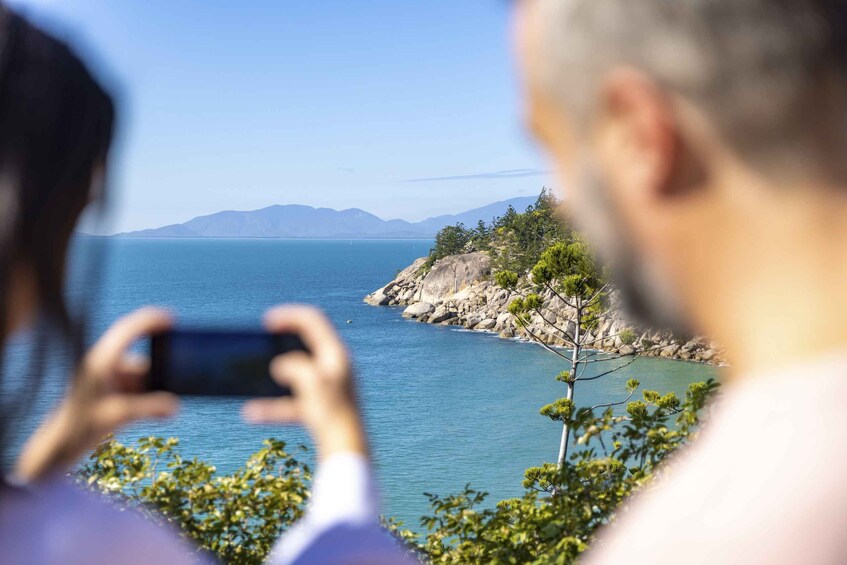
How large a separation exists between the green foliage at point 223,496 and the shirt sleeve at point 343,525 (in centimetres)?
315

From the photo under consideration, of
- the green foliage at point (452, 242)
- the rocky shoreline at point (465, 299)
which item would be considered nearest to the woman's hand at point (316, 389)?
the rocky shoreline at point (465, 299)

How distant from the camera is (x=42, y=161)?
0.62 meters

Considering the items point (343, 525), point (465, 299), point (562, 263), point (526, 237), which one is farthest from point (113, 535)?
point (465, 299)

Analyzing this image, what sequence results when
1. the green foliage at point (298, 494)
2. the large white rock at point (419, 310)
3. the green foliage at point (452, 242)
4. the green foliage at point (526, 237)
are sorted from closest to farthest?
the green foliage at point (298, 494) → the green foliage at point (526, 237) → the large white rock at point (419, 310) → the green foliage at point (452, 242)

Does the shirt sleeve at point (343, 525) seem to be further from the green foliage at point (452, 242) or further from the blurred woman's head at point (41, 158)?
the green foliage at point (452, 242)

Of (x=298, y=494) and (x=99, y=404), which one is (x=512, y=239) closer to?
(x=298, y=494)

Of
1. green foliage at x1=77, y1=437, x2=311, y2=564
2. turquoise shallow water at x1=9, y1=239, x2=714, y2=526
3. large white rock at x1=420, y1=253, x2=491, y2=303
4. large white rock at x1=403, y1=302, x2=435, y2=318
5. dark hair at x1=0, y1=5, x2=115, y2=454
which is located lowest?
turquoise shallow water at x1=9, y1=239, x2=714, y2=526

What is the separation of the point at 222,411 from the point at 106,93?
2693 centimetres

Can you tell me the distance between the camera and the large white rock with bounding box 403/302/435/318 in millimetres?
47219

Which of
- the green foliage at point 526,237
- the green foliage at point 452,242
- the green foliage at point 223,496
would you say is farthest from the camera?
the green foliage at point 452,242

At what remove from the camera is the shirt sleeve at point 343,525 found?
1.86ft

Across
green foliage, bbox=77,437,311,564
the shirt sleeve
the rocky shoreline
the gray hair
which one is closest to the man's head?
the gray hair

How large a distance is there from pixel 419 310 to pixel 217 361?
1840 inches

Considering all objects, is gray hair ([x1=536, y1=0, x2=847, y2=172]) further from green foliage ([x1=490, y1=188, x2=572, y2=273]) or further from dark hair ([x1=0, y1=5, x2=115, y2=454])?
green foliage ([x1=490, y1=188, x2=572, y2=273])
